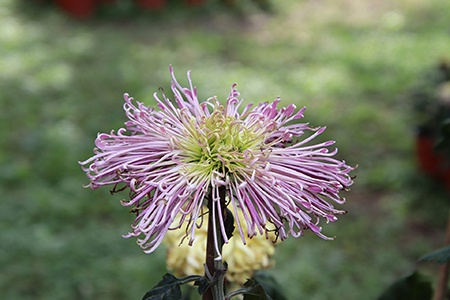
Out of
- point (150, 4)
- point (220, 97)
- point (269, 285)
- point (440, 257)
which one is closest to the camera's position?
point (440, 257)

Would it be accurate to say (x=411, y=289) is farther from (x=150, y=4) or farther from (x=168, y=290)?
(x=150, y=4)

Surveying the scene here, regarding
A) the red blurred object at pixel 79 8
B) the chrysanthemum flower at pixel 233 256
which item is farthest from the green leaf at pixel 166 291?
the red blurred object at pixel 79 8

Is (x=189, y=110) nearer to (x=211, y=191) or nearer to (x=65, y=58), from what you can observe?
(x=211, y=191)

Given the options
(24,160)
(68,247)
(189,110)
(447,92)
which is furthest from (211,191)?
(24,160)

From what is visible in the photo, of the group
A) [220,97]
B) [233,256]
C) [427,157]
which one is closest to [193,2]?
[220,97]

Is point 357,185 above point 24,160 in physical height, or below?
below

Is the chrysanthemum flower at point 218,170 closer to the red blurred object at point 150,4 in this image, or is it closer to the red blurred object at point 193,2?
the red blurred object at point 150,4

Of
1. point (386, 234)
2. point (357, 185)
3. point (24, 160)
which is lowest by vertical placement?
point (386, 234)

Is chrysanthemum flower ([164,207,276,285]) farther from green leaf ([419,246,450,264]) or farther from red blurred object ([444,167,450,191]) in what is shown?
red blurred object ([444,167,450,191])
